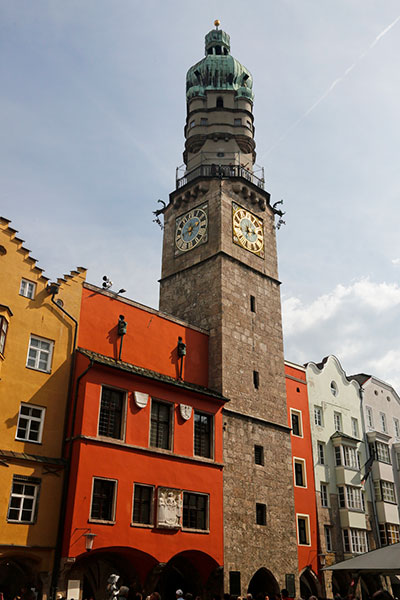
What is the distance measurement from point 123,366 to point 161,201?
1684cm

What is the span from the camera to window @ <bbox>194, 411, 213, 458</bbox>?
26.6 m

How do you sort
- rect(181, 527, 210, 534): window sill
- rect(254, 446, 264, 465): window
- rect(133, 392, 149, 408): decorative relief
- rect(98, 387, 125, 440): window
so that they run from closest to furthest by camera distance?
1. rect(98, 387, 125, 440): window
2. rect(181, 527, 210, 534): window sill
3. rect(133, 392, 149, 408): decorative relief
4. rect(254, 446, 264, 465): window

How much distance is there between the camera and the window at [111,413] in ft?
75.9

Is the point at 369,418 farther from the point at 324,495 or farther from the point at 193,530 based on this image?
the point at 193,530

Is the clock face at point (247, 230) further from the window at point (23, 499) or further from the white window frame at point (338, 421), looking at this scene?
the window at point (23, 499)

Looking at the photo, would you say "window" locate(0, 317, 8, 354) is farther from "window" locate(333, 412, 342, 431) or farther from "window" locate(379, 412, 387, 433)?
"window" locate(379, 412, 387, 433)

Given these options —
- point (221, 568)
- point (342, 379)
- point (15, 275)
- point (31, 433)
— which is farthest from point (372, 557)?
point (342, 379)

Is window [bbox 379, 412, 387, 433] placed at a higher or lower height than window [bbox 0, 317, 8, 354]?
higher

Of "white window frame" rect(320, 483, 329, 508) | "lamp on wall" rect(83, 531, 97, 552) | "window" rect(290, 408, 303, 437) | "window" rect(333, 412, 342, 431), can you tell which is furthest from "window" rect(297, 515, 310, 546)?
"lamp on wall" rect(83, 531, 97, 552)

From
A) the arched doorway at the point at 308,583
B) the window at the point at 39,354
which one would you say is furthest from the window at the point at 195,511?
the arched doorway at the point at 308,583

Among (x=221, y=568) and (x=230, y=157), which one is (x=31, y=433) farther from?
(x=230, y=157)

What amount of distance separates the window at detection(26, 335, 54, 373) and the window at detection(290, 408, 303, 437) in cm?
1655

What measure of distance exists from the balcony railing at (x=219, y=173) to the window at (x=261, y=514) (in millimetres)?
19334

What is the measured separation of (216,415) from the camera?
2770cm
